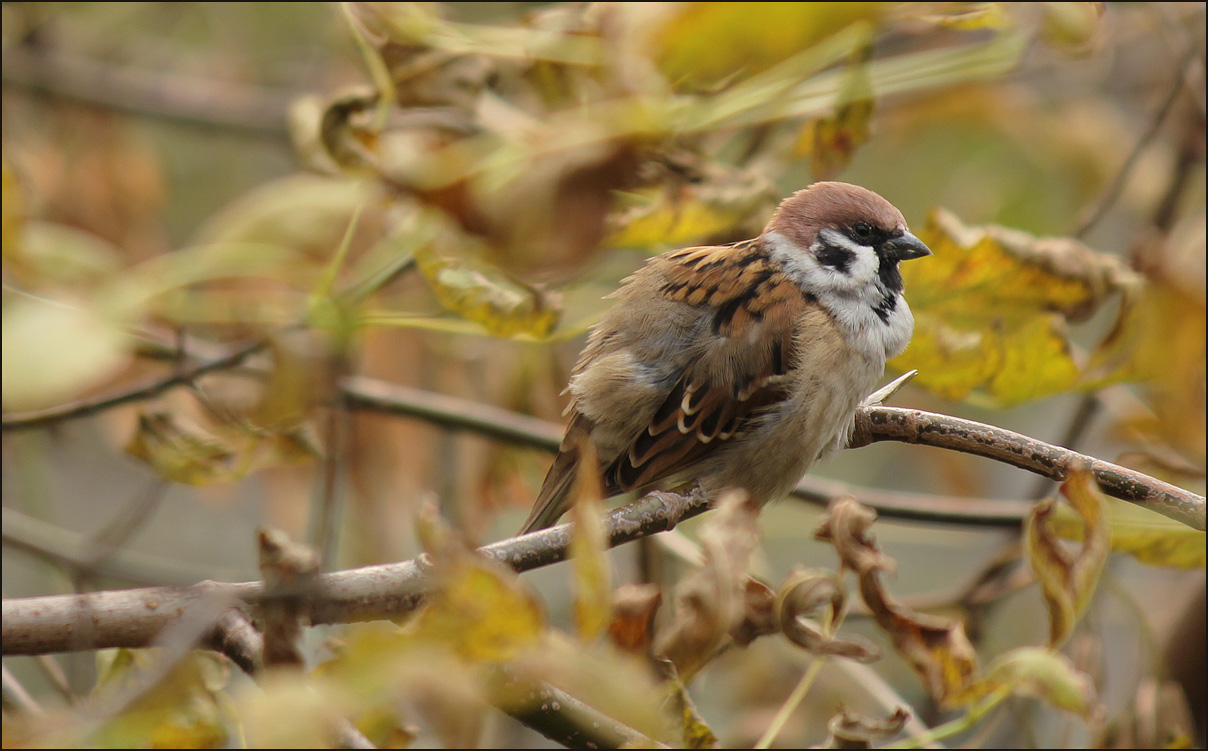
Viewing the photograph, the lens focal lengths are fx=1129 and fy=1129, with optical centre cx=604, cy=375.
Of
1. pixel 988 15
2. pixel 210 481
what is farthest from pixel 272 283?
pixel 988 15

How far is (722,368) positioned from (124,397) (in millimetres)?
1226

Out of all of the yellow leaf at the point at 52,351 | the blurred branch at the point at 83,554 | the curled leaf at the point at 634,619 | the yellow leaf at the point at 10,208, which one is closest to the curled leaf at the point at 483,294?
the yellow leaf at the point at 52,351

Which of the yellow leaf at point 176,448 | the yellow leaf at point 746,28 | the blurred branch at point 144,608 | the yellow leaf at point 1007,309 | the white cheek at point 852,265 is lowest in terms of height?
the blurred branch at point 144,608

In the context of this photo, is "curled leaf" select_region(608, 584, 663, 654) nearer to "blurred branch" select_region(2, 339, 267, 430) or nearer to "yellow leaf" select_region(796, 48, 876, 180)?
"yellow leaf" select_region(796, 48, 876, 180)

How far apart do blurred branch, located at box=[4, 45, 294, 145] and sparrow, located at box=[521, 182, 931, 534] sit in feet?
7.12

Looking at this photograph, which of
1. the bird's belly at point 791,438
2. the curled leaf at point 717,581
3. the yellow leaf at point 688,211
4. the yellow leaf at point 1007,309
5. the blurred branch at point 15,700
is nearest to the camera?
the curled leaf at point 717,581

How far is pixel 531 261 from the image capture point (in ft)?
4.34

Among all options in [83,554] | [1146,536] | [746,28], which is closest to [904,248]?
[1146,536]

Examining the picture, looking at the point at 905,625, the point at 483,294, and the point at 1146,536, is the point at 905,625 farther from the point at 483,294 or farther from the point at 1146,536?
the point at 483,294

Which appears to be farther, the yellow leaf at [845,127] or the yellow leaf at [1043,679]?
the yellow leaf at [845,127]

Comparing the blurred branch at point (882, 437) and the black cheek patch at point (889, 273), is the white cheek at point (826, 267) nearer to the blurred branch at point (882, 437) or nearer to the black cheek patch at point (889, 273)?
the black cheek patch at point (889, 273)

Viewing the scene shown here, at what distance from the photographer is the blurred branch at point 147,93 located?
3.64m

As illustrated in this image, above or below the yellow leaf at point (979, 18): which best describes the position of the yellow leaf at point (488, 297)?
below

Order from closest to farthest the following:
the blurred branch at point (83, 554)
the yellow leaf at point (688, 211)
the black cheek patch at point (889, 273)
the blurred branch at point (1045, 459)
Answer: the blurred branch at point (1045, 459)
the yellow leaf at point (688, 211)
the black cheek patch at point (889, 273)
the blurred branch at point (83, 554)
